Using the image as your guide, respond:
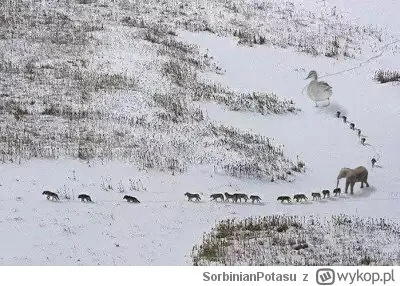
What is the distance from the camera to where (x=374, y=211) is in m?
14.6

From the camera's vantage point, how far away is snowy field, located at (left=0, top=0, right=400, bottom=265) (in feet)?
39.4

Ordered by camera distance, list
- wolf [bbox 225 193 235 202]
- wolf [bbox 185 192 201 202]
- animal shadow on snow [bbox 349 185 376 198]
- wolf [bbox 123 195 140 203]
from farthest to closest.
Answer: animal shadow on snow [bbox 349 185 376 198], wolf [bbox 225 193 235 202], wolf [bbox 185 192 201 202], wolf [bbox 123 195 140 203]

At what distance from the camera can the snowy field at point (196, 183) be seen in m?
12.0

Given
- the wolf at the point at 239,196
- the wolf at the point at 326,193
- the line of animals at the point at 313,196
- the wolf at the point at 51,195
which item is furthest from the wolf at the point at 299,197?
the wolf at the point at 51,195

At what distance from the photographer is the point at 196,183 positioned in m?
15.6

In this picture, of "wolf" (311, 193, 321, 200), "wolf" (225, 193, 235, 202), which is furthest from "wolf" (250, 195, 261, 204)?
"wolf" (311, 193, 321, 200)

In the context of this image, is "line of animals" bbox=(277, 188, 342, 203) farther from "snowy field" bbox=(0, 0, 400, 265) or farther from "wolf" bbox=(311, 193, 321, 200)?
"snowy field" bbox=(0, 0, 400, 265)

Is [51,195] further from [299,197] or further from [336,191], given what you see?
[336,191]

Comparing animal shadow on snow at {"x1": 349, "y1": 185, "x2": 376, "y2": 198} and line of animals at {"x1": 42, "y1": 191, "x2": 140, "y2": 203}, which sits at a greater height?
animal shadow on snow at {"x1": 349, "y1": 185, "x2": 376, "y2": 198}

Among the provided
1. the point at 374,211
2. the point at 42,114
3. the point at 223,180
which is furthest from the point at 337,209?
the point at 42,114

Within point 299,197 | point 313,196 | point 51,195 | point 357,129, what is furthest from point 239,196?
point 357,129

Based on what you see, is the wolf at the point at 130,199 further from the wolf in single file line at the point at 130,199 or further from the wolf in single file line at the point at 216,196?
the wolf in single file line at the point at 216,196

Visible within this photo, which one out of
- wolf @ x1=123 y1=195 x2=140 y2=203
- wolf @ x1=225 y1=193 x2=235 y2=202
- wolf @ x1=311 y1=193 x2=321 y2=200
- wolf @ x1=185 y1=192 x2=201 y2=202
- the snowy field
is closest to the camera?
the snowy field
